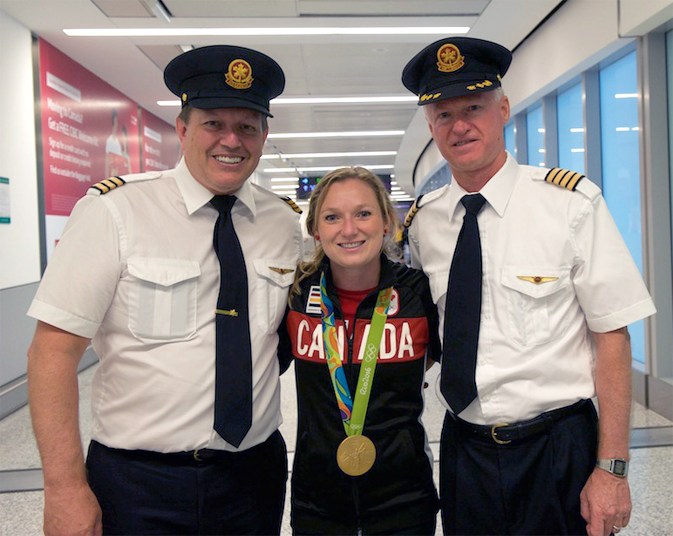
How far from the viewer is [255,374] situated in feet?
5.04

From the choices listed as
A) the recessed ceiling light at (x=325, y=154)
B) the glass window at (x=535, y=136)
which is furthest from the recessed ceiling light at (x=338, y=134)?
the glass window at (x=535, y=136)

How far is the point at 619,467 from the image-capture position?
1423mm

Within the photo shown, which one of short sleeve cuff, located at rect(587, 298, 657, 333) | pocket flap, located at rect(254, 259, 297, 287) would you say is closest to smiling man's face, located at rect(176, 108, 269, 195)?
pocket flap, located at rect(254, 259, 297, 287)

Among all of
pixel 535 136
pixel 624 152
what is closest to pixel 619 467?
pixel 624 152

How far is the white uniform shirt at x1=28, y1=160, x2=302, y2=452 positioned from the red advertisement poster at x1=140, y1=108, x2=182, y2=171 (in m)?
6.48

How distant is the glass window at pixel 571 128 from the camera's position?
5.25 metres

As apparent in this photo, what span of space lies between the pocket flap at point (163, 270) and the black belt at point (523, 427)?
3.10 ft

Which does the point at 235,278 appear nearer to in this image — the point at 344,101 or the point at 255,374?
the point at 255,374

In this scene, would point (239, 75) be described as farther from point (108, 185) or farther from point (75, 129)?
point (75, 129)

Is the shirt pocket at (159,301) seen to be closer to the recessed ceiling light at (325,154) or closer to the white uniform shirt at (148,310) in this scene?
the white uniform shirt at (148,310)

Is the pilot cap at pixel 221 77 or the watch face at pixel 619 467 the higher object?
the pilot cap at pixel 221 77

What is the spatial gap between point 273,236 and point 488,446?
0.92m

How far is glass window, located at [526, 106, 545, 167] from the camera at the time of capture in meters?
6.33

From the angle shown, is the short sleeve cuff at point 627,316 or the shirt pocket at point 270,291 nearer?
the short sleeve cuff at point 627,316
